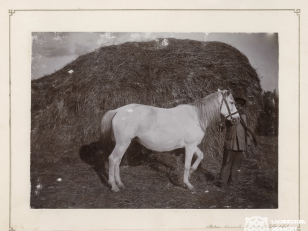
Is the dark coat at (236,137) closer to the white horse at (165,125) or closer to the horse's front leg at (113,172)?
the white horse at (165,125)

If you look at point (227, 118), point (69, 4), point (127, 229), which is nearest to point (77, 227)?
point (127, 229)

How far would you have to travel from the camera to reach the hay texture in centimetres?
363

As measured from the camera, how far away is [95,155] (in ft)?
12.0

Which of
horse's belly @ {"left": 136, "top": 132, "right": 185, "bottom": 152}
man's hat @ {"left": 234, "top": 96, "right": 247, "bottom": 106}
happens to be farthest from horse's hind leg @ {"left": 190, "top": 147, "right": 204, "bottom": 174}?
man's hat @ {"left": 234, "top": 96, "right": 247, "bottom": 106}

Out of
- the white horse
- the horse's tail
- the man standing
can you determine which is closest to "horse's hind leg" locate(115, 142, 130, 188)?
the white horse

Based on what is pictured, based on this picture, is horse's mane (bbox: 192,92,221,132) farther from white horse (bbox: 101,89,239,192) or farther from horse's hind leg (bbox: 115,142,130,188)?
horse's hind leg (bbox: 115,142,130,188)

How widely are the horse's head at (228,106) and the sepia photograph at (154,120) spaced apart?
0.05 feet

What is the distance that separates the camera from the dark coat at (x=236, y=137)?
3607mm

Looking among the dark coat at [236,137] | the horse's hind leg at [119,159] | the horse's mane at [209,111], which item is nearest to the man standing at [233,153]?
the dark coat at [236,137]

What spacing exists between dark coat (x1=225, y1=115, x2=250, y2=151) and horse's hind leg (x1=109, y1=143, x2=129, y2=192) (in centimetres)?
143

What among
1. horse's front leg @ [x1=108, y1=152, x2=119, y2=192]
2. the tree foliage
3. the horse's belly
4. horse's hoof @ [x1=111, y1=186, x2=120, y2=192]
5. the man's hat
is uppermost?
the man's hat

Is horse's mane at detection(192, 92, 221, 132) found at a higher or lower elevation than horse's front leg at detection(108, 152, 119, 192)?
higher

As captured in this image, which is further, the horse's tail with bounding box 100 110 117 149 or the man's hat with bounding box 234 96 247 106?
the man's hat with bounding box 234 96 247 106
